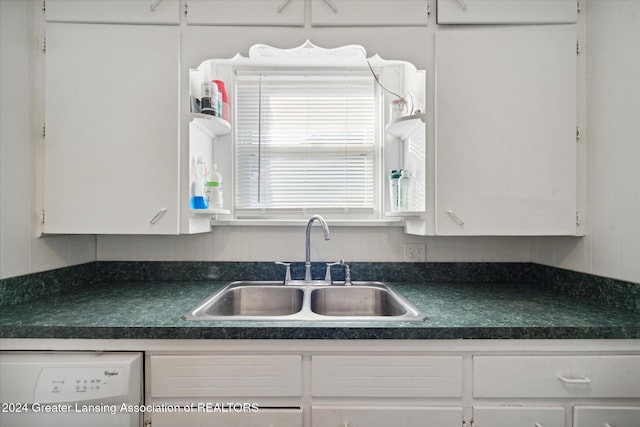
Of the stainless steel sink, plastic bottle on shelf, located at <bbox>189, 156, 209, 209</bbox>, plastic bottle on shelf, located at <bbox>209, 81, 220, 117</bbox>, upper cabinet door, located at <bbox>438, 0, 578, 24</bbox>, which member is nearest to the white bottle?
plastic bottle on shelf, located at <bbox>189, 156, 209, 209</bbox>

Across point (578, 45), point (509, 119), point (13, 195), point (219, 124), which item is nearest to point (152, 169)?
point (219, 124)

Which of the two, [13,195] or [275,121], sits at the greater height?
[275,121]

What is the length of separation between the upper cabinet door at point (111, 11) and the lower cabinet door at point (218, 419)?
1609 mm

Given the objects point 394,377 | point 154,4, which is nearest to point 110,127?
point 154,4

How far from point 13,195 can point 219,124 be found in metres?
0.92

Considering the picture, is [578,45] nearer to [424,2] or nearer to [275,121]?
[424,2]

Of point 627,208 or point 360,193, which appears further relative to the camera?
point 360,193

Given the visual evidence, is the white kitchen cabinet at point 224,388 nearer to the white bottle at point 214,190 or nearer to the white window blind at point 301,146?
the white bottle at point 214,190

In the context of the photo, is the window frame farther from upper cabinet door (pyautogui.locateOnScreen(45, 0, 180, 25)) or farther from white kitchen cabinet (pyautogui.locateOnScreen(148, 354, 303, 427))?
white kitchen cabinet (pyautogui.locateOnScreen(148, 354, 303, 427))

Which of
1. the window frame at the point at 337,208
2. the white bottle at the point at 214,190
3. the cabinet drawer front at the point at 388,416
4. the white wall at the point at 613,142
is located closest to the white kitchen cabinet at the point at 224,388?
the cabinet drawer front at the point at 388,416

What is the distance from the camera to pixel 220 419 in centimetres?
96

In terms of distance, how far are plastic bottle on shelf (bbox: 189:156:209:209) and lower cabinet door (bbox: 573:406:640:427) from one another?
167 cm

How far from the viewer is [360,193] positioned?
174 centimetres

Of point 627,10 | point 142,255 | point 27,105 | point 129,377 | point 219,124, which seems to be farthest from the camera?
point 142,255
